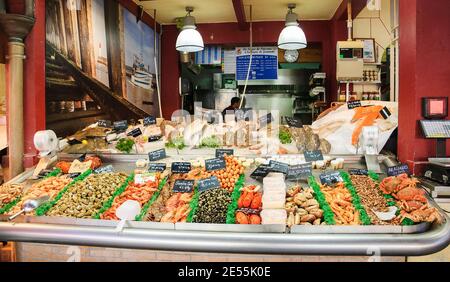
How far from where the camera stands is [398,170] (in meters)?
2.93

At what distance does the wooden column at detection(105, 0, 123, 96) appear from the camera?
19.3 ft

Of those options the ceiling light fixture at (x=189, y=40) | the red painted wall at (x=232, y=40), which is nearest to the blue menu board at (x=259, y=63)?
the red painted wall at (x=232, y=40)

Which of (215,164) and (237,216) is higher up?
(215,164)

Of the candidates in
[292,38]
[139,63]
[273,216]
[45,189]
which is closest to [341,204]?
[273,216]

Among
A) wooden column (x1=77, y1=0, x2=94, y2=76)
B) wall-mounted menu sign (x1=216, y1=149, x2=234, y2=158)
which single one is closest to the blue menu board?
wooden column (x1=77, y1=0, x2=94, y2=76)

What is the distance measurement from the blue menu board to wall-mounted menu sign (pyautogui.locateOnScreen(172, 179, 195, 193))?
6.03 m

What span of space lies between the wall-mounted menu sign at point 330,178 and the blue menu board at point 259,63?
595cm

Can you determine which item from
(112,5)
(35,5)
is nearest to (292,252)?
(35,5)

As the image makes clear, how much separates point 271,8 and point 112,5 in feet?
10.1

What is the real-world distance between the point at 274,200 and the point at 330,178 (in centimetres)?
65

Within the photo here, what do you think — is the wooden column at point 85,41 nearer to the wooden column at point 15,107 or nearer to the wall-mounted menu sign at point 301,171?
the wooden column at point 15,107

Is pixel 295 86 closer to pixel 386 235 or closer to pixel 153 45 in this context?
pixel 153 45

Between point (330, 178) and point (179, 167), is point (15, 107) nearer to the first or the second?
point (179, 167)

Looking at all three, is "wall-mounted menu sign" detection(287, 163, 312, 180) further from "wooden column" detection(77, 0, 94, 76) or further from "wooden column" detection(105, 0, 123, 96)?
"wooden column" detection(105, 0, 123, 96)
